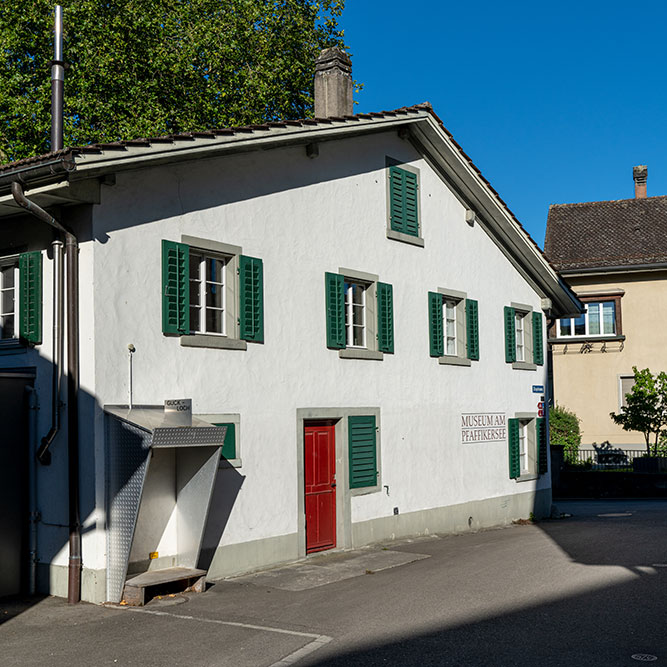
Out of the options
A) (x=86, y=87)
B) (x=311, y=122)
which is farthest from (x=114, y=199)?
(x=86, y=87)

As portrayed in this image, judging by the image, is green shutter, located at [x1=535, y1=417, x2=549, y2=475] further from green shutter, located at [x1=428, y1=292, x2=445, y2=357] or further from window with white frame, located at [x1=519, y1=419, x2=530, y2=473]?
green shutter, located at [x1=428, y1=292, x2=445, y2=357]

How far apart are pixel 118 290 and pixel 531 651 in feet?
20.3

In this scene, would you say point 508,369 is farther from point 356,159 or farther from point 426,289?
→ point 356,159

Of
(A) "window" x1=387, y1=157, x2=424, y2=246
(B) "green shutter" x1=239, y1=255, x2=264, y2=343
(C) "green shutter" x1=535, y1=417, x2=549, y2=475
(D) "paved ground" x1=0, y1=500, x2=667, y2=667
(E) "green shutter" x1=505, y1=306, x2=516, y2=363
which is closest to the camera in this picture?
(D) "paved ground" x1=0, y1=500, x2=667, y2=667

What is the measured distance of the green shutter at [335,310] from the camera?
47.4 feet

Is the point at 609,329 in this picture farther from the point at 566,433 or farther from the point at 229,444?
the point at 229,444

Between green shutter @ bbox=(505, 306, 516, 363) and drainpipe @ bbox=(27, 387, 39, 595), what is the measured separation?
11396mm

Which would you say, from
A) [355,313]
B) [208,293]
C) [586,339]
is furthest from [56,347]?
[586,339]

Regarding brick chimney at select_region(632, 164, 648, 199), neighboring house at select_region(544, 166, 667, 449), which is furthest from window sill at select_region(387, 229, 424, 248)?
brick chimney at select_region(632, 164, 648, 199)

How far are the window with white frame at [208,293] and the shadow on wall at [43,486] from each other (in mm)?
2099

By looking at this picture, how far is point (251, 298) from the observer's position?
12.9 meters

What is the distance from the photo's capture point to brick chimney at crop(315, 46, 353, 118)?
684 inches

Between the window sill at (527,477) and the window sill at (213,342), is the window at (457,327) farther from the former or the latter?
the window sill at (213,342)

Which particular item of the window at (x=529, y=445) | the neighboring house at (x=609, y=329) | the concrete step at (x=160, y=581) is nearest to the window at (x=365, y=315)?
the concrete step at (x=160, y=581)
